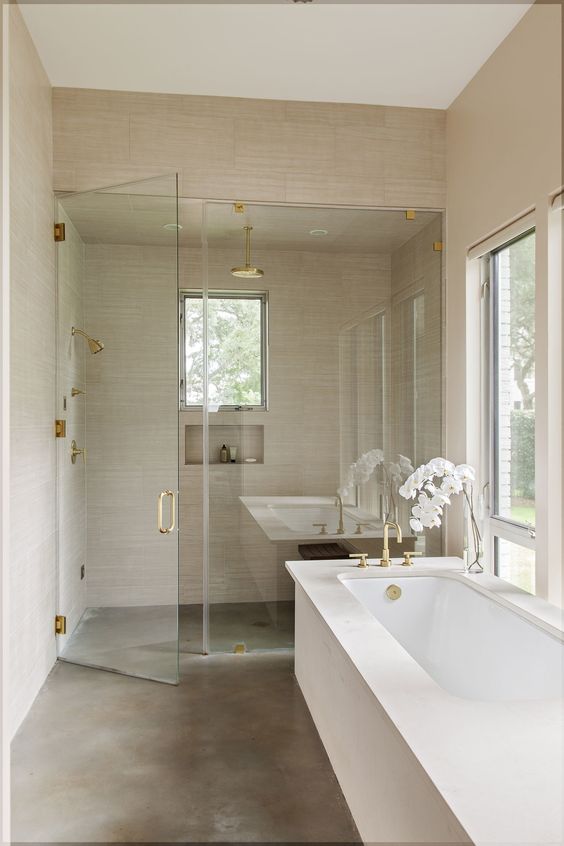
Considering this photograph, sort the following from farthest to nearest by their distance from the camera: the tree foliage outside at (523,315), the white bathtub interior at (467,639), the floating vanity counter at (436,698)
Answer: the tree foliage outside at (523,315) → the white bathtub interior at (467,639) → the floating vanity counter at (436,698)

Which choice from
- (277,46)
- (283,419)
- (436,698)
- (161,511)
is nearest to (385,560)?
(283,419)

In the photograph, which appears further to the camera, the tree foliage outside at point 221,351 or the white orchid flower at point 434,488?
the tree foliage outside at point 221,351

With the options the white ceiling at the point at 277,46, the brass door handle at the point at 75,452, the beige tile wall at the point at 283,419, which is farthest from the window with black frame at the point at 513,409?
the brass door handle at the point at 75,452

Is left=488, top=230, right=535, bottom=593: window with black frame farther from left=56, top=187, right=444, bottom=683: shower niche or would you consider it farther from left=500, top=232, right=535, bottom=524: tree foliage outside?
left=56, top=187, right=444, bottom=683: shower niche

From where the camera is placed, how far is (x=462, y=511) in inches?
135

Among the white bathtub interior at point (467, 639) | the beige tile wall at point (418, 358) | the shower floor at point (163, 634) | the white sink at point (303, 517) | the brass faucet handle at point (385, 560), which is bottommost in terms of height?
the shower floor at point (163, 634)

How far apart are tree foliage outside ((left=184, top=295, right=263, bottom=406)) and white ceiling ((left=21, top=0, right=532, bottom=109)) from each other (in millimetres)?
1091

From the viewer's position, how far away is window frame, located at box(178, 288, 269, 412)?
3.44 meters

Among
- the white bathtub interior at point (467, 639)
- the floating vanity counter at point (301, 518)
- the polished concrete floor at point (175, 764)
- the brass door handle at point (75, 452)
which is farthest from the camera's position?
the floating vanity counter at point (301, 518)

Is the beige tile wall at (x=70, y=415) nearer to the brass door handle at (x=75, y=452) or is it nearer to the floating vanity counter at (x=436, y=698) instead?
the brass door handle at (x=75, y=452)

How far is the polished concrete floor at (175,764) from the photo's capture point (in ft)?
6.54

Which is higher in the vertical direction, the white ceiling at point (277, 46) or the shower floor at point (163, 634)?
the white ceiling at point (277, 46)

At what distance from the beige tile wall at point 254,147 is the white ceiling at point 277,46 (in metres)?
0.08

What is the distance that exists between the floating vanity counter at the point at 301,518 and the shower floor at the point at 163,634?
1.23 ft
